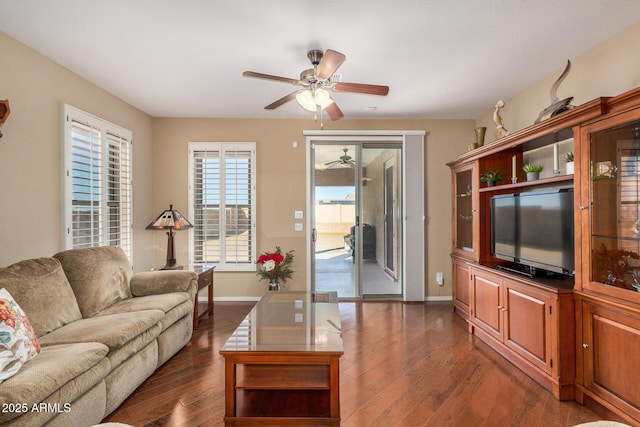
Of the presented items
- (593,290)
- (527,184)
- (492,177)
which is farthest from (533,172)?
(593,290)

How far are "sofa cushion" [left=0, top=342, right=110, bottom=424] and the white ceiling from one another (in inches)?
85.2

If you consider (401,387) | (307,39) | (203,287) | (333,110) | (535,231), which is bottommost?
(401,387)

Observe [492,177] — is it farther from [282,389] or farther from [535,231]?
[282,389]

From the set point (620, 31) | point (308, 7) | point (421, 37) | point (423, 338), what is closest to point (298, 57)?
point (308, 7)

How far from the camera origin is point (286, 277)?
14.1 feet

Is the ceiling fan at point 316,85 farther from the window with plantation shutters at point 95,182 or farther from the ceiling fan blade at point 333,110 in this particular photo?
the window with plantation shutters at point 95,182

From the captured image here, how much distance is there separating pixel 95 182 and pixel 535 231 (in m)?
4.28

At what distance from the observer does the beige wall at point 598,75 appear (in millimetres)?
2293

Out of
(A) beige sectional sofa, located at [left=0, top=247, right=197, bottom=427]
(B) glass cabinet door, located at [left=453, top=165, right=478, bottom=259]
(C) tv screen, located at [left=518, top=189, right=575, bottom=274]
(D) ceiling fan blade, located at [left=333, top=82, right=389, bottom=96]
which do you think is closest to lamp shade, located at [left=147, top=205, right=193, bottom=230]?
(A) beige sectional sofa, located at [left=0, top=247, right=197, bottom=427]

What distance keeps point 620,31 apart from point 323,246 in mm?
3654

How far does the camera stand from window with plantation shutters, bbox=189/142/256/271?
4477mm

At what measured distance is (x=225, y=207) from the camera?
448cm

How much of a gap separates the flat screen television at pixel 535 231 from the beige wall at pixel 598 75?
0.93m

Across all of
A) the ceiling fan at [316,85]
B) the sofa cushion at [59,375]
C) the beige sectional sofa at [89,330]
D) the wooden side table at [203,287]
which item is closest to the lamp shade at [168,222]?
the wooden side table at [203,287]
